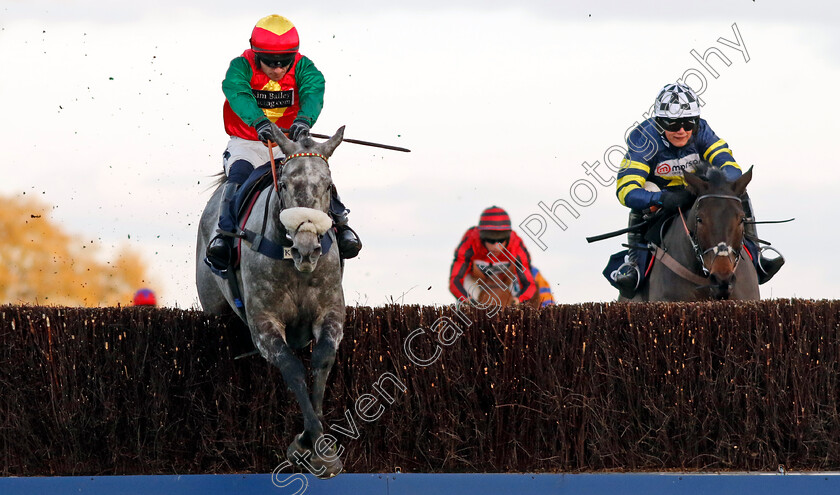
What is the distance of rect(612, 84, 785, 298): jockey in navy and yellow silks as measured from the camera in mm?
10938

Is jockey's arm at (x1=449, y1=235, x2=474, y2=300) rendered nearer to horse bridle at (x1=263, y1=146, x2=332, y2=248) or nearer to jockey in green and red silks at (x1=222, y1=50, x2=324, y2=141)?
jockey in green and red silks at (x1=222, y1=50, x2=324, y2=141)

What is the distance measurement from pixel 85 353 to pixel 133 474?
96 centimetres

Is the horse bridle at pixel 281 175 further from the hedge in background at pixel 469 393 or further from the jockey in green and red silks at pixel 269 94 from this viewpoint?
the hedge in background at pixel 469 393

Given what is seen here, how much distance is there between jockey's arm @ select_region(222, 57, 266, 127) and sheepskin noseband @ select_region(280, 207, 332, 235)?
1369mm

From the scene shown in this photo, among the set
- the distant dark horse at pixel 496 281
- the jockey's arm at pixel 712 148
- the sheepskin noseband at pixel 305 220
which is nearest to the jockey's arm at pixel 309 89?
the sheepskin noseband at pixel 305 220

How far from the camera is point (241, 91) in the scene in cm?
816

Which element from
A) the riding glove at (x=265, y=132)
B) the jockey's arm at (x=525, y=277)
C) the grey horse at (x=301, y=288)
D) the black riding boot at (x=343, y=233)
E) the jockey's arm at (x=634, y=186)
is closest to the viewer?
the grey horse at (x=301, y=288)

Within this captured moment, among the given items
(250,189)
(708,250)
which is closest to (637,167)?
(708,250)

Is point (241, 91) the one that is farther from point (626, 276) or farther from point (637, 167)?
point (626, 276)

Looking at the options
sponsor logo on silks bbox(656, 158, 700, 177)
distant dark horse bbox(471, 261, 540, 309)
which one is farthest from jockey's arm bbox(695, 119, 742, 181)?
distant dark horse bbox(471, 261, 540, 309)

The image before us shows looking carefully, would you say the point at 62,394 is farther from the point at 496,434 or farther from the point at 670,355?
the point at 670,355

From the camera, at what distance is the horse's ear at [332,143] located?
7.15 metres

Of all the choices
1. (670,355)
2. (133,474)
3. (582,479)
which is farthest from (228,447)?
(670,355)

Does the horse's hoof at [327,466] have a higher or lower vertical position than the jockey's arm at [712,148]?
lower
